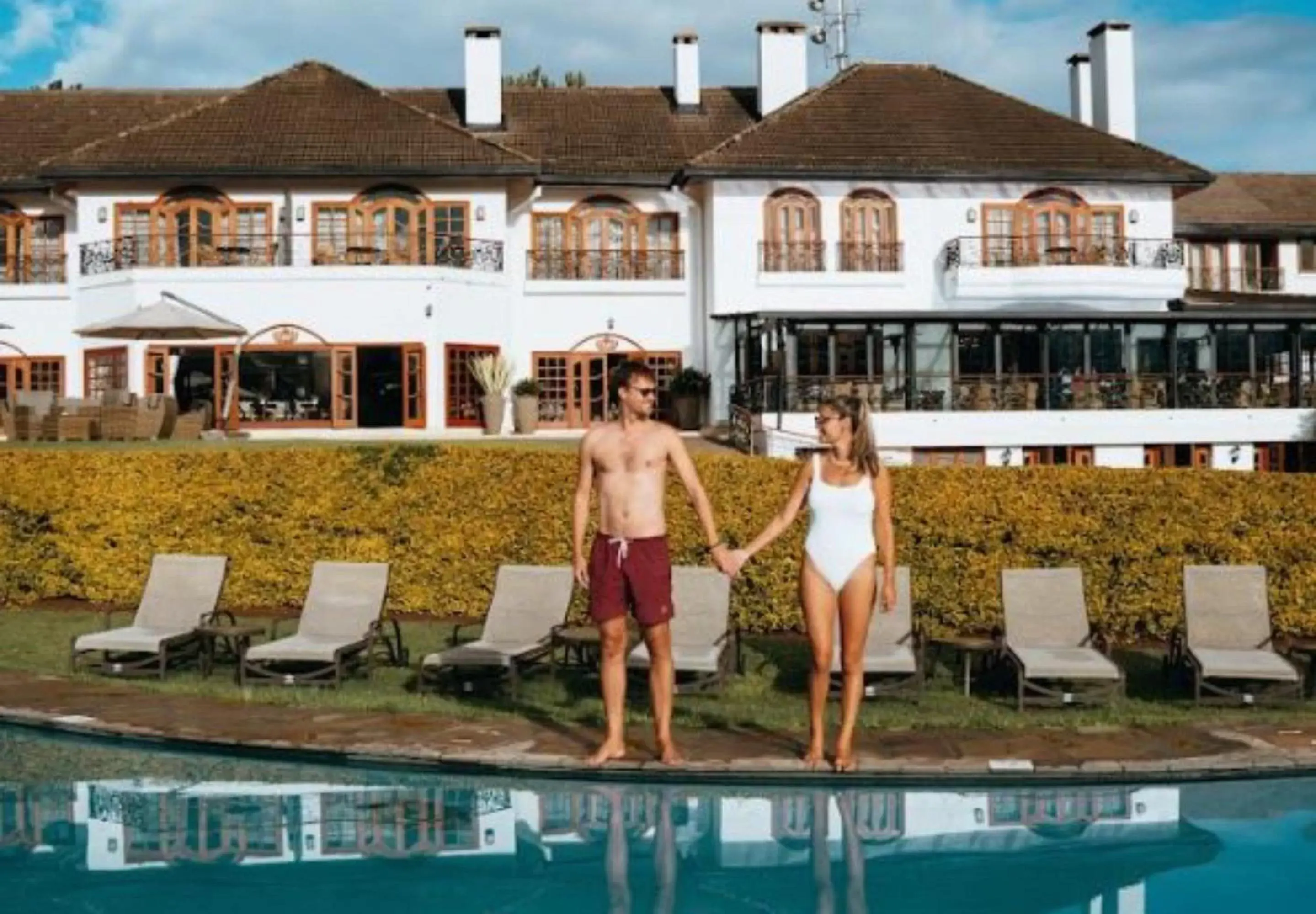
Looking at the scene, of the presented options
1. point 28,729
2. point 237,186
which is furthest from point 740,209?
point 28,729

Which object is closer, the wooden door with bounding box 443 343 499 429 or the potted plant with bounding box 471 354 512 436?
the potted plant with bounding box 471 354 512 436

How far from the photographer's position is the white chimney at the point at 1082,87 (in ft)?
135

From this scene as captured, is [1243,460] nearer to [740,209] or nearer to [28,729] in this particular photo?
[740,209]

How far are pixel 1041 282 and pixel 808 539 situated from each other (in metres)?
27.6

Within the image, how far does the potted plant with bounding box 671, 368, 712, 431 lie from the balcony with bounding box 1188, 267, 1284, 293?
20110 mm

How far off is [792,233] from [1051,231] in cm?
629

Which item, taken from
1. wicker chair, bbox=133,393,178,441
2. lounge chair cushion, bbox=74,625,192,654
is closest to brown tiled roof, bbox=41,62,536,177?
wicker chair, bbox=133,393,178,441

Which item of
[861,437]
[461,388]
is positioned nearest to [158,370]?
[461,388]

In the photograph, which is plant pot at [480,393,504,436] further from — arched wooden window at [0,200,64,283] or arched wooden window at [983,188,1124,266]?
arched wooden window at [983,188,1124,266]

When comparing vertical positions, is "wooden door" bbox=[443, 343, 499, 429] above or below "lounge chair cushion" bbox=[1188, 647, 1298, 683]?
above

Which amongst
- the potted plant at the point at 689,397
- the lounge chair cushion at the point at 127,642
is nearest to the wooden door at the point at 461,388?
the potted plant at the point at 689,397

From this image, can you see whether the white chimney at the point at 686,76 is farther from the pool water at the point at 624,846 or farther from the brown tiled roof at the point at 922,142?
the pool water at the point at 624,846

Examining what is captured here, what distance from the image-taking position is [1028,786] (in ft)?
27.5

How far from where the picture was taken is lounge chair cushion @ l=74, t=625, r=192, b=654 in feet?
38.4
